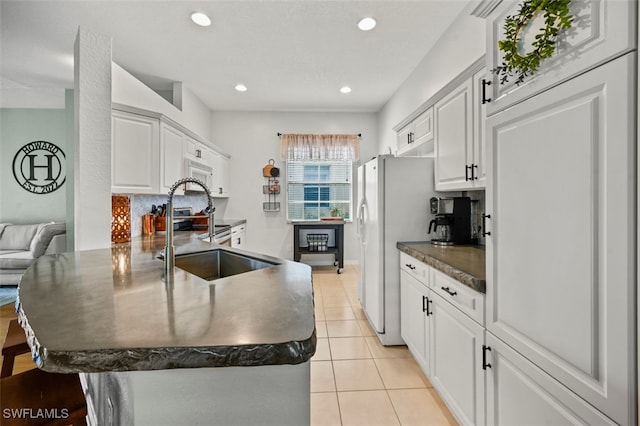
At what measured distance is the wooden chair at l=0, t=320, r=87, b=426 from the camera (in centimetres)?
91

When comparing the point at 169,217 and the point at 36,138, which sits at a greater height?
the point at 36,138

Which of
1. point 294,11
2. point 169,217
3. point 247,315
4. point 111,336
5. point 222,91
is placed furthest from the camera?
point 222,91

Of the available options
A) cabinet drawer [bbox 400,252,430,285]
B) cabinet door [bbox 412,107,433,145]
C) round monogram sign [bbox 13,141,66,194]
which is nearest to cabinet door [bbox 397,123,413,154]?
cabinet door [bbox 412,107,433,145]

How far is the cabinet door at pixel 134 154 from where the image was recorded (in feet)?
8.72

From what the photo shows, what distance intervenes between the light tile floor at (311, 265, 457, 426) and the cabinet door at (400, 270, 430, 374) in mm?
158

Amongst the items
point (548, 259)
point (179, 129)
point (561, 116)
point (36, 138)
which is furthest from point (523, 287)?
point (36, 138)

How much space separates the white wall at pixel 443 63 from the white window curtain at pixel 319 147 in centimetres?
95

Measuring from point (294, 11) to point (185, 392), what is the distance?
2.84 metres

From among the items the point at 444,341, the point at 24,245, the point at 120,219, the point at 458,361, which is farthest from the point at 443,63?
the point at 24,245

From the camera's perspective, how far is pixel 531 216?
3.58 ft

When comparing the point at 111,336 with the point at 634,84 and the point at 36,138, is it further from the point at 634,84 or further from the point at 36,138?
the point at 36,138

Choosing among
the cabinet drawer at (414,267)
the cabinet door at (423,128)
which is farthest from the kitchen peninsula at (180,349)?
the cabinet door at (423,128)

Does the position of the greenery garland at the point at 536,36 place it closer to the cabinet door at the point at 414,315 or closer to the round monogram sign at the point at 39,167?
the cabinet door at the point at 414,315

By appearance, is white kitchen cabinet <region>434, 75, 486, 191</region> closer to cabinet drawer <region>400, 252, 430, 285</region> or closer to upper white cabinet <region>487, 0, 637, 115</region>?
cabinet drawer <region>400, 252, 430, 285</region>
